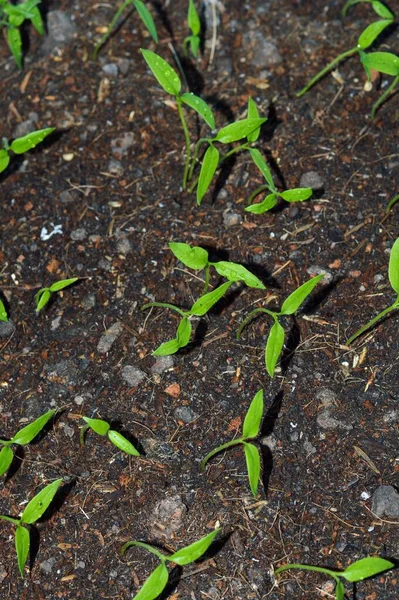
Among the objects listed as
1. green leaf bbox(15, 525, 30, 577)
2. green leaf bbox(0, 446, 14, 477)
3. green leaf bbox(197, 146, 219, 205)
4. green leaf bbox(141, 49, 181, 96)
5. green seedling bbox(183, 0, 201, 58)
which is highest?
green leaf bbox(141, 49, 181, 96)

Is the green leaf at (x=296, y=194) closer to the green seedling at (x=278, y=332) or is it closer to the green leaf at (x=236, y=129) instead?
the green leaf at (x=236, y=129)

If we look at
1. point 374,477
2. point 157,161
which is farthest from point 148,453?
point 157,161

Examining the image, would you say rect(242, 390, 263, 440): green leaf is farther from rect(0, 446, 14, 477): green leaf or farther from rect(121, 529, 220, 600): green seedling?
rect(0, 446, 14, 477): green leaf

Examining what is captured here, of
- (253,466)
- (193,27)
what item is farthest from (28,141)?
(253,466)

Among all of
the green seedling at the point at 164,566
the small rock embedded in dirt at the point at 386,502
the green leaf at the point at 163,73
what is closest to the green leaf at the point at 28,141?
the green leaf at the point at 163,73

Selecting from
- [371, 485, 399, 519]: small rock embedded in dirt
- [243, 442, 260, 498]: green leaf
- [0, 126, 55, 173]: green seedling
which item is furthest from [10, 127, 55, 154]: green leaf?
[371, 485, 399, 519]: small rock embedded in dirt

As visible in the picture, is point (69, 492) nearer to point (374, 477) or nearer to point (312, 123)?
point (374, 477)
